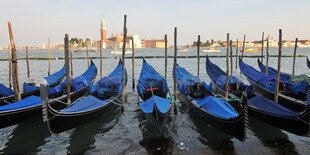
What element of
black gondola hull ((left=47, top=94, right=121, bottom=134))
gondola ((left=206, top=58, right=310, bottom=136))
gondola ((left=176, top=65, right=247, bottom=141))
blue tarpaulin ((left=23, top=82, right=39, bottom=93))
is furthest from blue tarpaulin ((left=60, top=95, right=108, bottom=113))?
gondola ((left=206, top=58, right=310, bottom=136))

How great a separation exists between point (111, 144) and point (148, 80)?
14.8 ft

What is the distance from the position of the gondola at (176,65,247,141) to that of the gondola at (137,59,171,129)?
2.96ft

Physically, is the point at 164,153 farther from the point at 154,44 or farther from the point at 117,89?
the point at 154,44

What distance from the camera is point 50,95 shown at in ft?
28.8

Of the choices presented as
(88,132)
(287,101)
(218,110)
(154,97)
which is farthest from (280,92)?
(88,132)

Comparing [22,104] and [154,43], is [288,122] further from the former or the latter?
[154,43]

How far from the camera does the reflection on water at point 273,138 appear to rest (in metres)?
5.59

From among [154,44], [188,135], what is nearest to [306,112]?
[188,135]

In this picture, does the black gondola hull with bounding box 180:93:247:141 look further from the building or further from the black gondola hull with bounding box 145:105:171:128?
the building

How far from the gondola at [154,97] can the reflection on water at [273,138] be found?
8.82ft

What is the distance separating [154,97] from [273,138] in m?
3.70

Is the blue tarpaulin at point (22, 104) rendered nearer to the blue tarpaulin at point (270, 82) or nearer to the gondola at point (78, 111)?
the gondola at point (78, 111)

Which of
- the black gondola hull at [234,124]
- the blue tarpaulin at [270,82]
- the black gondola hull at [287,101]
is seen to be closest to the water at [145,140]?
the black gondola hull at [234,124]

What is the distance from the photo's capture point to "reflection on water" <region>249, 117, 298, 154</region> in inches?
220
